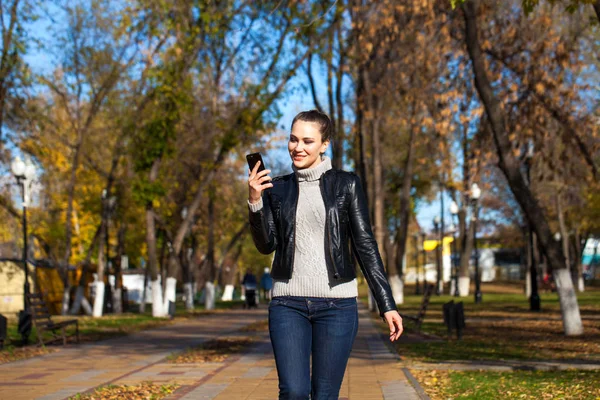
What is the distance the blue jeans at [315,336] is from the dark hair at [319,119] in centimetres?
79

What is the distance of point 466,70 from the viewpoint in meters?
20.8

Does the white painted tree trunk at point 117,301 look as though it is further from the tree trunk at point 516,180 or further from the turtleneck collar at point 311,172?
the turtleneck collar at point 311,172

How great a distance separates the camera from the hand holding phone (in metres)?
4.51

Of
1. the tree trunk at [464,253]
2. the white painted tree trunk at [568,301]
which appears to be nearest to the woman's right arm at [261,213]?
the white painted tree trunk at [568,301]

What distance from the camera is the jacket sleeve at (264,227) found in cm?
459

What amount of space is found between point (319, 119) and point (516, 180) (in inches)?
555

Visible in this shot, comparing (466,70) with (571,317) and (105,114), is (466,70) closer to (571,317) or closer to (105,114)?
(571,317)

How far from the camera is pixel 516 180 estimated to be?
1827cm

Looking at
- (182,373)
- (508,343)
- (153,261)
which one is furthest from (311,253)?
(153,261)

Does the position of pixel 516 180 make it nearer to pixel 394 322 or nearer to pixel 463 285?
pixel 394 322

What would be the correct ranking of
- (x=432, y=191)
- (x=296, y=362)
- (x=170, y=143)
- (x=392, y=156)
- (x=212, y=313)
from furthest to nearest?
(x=432, y=191) → (x=392, y=156) → (x=212, y=313) → (x=170, y=143) → (x=296, y=362)

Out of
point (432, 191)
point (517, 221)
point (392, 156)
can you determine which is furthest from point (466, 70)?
point (517, 221)

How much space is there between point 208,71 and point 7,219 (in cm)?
1385

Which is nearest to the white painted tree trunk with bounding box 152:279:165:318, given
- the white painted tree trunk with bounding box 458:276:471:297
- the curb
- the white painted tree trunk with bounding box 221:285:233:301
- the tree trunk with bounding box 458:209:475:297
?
the curb
